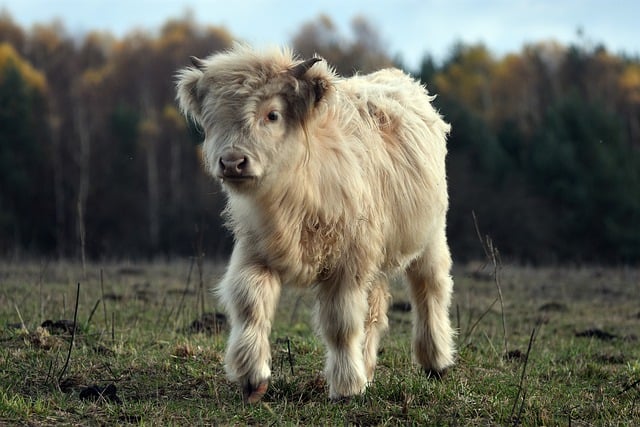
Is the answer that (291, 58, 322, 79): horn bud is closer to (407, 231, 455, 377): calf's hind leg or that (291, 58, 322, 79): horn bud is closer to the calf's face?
the calf's face

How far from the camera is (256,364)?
5398 mm

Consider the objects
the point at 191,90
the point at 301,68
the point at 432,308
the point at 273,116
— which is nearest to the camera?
the point at 273,116

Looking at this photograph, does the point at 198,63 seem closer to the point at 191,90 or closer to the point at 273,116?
the point at 191,90

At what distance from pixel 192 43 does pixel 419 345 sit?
160ft

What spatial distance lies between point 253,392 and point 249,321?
0.44 m

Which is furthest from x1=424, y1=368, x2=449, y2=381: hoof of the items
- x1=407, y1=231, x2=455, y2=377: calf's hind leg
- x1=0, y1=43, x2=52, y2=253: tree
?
x1=0, y1=43, x2=52, y2=253: tree

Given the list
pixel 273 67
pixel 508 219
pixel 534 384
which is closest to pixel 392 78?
pixel 273 67

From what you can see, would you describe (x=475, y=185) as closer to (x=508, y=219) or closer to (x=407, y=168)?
(x=508, y=219)

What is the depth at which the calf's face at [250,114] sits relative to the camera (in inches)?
206

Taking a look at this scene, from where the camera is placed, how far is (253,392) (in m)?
5.39

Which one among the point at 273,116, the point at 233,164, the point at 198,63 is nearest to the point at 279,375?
the point at 233,164

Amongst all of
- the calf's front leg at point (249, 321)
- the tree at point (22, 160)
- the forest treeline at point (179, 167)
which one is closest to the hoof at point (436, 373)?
the calf's front leg at point (249, 321)

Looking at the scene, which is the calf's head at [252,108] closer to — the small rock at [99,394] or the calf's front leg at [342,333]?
the calf's front leg at [342,333]

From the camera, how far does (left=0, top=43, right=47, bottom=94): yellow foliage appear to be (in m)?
41.2
